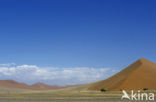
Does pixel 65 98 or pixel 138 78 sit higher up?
pixel 138 78

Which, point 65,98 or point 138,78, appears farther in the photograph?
point 138,78

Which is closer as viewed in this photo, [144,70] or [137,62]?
[144,70]

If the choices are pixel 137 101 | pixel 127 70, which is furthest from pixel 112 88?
pixel 137 101

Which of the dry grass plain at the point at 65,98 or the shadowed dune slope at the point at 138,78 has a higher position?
the shadowed dune slope at the point at 138,78

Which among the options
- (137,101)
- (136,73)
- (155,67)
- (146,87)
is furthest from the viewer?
(155,67)

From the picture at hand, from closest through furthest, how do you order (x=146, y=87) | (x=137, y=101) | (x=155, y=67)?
(x=137, y=101)
(x=146, y=87)
(x=155, y=67)

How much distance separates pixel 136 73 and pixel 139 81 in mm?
7604

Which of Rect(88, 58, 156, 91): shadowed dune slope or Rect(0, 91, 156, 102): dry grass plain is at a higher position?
Rect(88, 58, 156, 91): shadowed dune slope

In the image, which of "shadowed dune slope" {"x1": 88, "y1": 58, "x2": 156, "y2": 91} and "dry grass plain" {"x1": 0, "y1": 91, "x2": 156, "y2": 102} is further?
"shadowed dune slope" {"x1": 88, "y1": 58, "x2": 156, "y2": 91}

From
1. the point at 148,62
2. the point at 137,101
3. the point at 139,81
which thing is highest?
the point at 148,62

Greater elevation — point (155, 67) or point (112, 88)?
point (155, 67)

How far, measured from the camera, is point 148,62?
454 feet

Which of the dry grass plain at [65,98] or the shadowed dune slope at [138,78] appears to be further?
the shadowed dune slope at [138,78]

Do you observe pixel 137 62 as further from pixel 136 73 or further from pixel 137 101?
pixel 137 101
